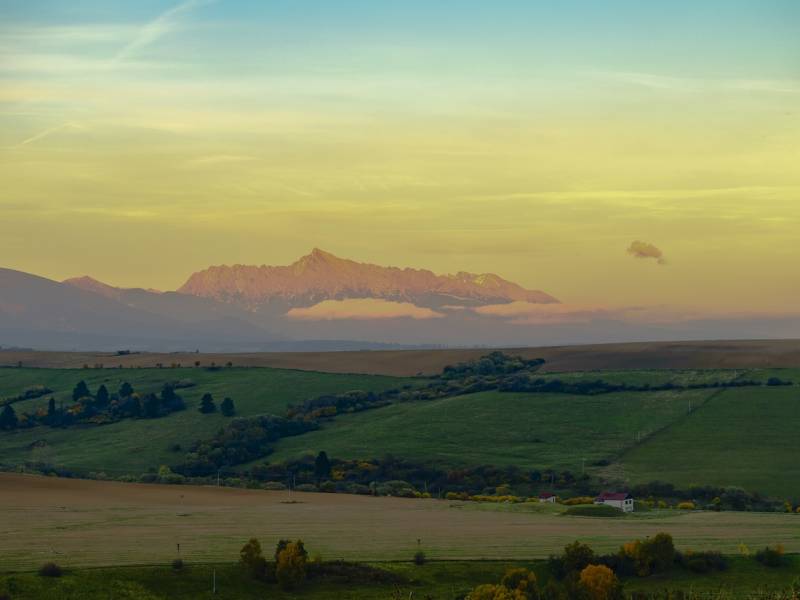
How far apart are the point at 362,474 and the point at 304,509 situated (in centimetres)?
3647

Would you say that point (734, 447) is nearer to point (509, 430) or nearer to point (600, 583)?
point (509, 430)

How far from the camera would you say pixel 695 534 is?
355 feet

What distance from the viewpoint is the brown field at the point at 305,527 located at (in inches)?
3767

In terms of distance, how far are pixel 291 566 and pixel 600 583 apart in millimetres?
19715

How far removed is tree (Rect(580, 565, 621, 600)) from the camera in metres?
86.4

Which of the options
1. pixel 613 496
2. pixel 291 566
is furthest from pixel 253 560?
pixel 613 496

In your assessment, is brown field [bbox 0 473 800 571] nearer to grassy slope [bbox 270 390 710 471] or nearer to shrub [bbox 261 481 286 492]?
shrub [bbox 261 481 286 492]

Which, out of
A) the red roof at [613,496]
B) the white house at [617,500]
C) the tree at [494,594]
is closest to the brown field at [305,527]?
the white house at [617,500]

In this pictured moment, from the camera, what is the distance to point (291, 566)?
89812 millimetres

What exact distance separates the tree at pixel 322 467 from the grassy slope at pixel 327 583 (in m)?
70.1

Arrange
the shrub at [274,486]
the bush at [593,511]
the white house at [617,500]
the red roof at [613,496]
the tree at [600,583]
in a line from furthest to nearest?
the shrub at [274,486], the red roof at [613,496], the white house at [617,500], the bush at [593,511], the tree at [600,583]

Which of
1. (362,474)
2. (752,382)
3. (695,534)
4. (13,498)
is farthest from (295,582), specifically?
(752,382)

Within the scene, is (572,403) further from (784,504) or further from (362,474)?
(784,504)

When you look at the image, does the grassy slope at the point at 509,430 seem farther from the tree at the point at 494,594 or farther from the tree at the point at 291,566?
the tree at the point at 494,594
